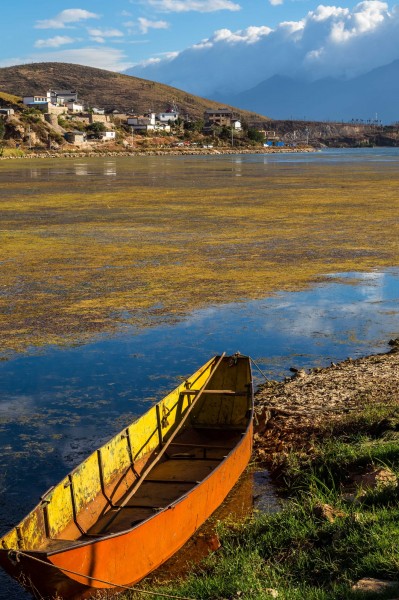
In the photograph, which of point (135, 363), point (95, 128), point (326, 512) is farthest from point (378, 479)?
point (95, 128)

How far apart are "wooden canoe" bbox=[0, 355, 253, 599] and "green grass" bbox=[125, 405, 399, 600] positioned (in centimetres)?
50

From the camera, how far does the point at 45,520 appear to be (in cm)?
752

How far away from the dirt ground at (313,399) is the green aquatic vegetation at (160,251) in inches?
194

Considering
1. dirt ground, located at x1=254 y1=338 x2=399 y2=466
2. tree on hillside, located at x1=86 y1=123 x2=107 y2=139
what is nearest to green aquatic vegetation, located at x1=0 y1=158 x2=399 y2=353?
dirt ground, located at x1=254 y1=338 x2=399 y2=466

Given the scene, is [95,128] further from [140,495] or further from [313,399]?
[140,495]

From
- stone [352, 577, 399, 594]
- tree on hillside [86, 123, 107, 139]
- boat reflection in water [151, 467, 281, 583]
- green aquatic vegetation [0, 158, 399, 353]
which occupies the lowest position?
boat reflection in water [151, 467, 281, 583]

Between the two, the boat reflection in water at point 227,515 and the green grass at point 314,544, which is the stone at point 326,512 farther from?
the boat reflection in water at point 227,515

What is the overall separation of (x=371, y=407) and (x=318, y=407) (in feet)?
2.85

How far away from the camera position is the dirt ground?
38.2 ft

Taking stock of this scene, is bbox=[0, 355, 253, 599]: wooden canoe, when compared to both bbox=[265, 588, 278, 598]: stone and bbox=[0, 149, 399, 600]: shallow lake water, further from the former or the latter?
bbox=[265, 588, 278, 598]: stone

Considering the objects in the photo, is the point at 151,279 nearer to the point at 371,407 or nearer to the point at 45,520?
the point at 371,407

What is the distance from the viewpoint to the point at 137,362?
14844mm

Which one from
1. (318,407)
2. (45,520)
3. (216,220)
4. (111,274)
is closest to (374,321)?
(318,407)

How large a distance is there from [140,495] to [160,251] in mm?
18075
